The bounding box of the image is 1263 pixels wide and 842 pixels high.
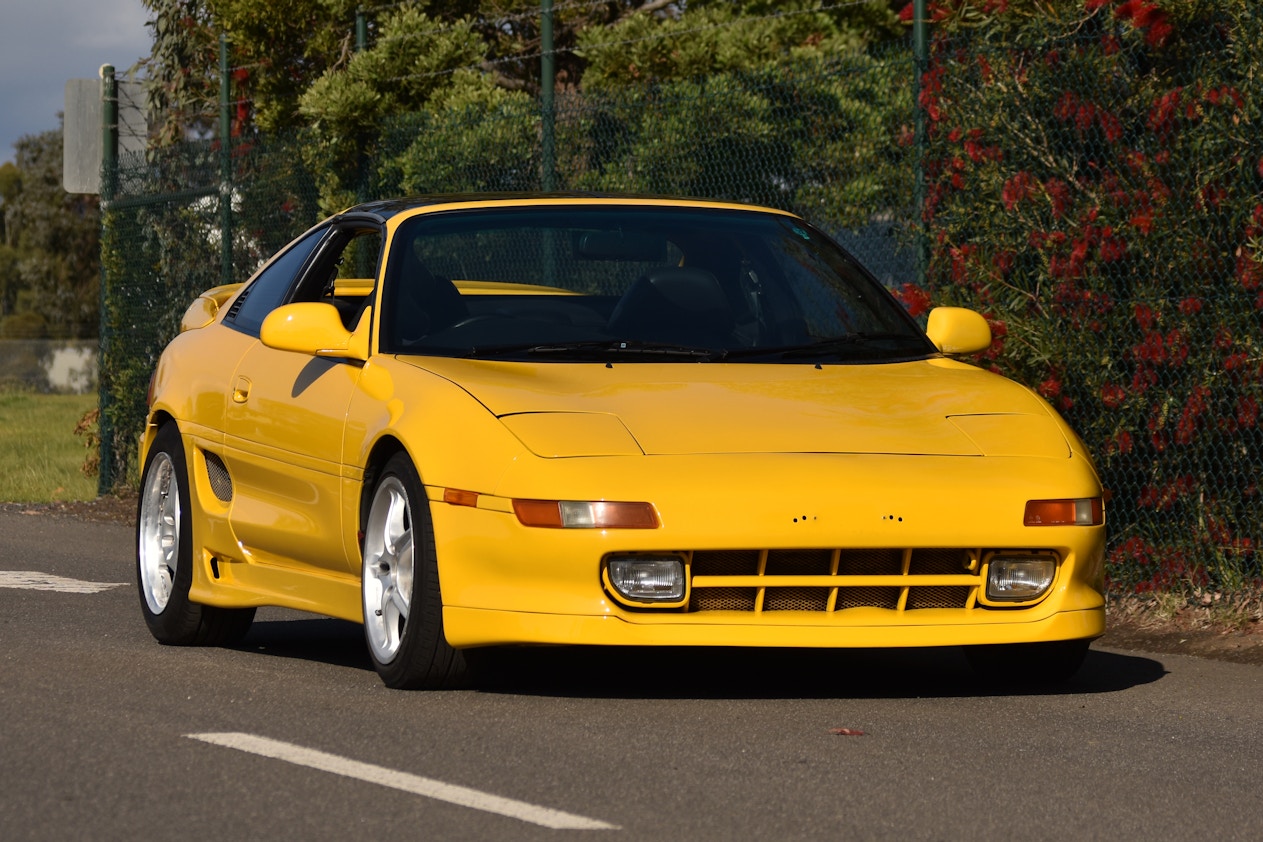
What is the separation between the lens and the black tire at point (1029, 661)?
695 cm

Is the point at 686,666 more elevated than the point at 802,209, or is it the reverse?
the point at 802,209

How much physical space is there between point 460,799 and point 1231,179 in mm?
4892

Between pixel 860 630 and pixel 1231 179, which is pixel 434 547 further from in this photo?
pixel 1231 179

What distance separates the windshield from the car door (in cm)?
27

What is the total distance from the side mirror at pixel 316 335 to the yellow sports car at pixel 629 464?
0.4 inches

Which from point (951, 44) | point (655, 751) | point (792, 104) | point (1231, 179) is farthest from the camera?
point (792, 104)

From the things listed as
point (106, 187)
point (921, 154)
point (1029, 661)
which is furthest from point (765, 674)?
point (106, 187)

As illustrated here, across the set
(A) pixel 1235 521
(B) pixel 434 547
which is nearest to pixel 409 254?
(B) pixel 434 547

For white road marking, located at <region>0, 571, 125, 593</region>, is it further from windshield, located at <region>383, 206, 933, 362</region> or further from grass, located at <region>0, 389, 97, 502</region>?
grass, located at <region>0, 389, 97, 502</region>

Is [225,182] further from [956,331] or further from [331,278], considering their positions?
[956,331]

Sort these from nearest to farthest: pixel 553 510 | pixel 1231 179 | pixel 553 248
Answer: pixel 553 510 < pixel 1231 179 < pixel 553 248

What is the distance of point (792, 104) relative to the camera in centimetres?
1093

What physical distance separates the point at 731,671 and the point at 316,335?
5.61 feet

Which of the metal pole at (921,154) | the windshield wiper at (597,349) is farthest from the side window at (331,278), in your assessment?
the metal pole at (921,154)
